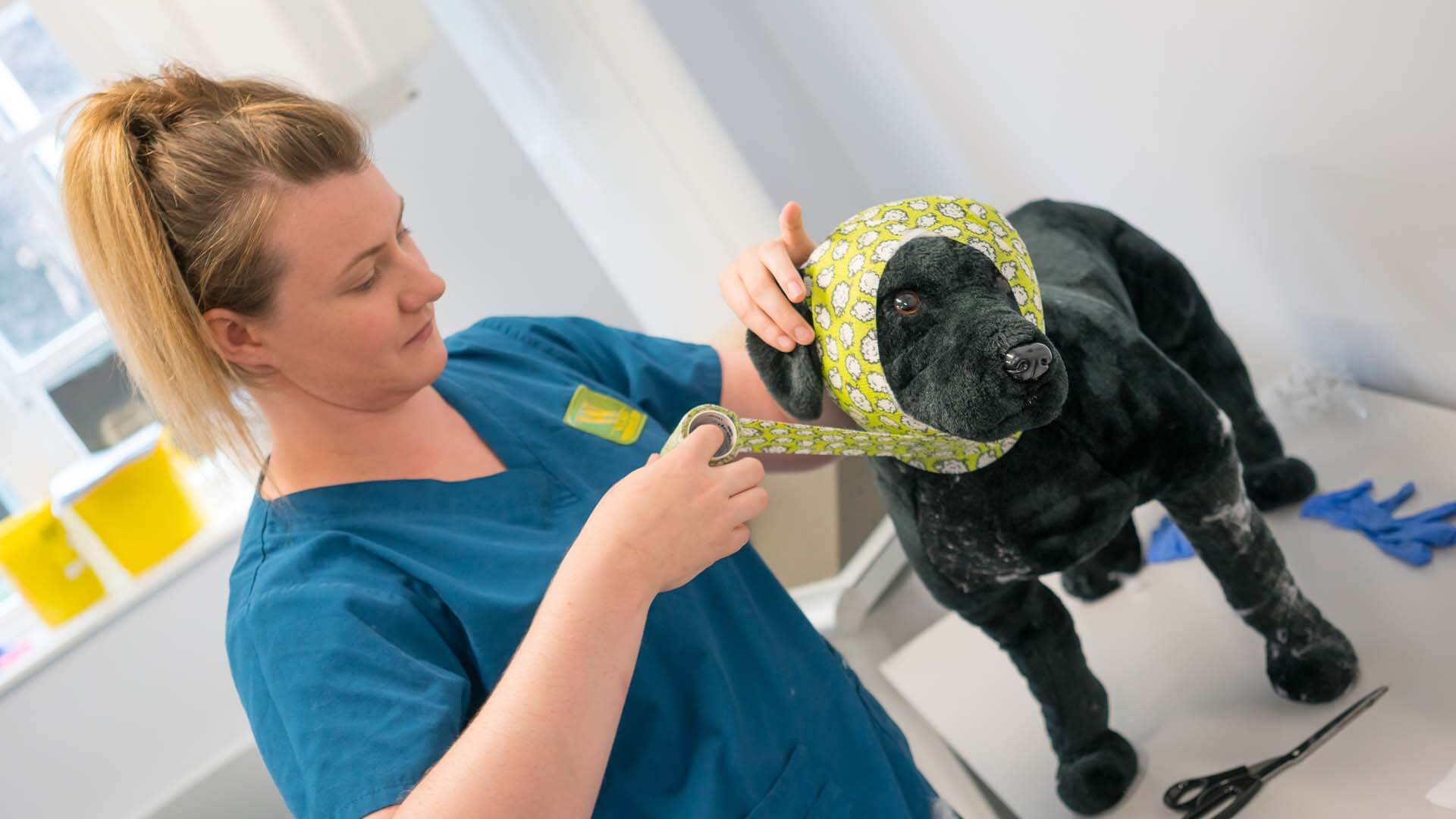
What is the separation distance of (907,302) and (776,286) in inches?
4.2

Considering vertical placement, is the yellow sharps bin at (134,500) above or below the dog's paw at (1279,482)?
above

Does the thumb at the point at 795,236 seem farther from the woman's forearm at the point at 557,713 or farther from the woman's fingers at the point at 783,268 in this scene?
the woman's forearm at the point at 557,713

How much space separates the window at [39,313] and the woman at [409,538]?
1.24 metres

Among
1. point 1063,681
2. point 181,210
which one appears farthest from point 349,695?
point 1063,681

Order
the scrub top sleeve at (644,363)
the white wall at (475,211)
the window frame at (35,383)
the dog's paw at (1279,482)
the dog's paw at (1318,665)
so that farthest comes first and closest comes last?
1. the white wall at (475,211)
2. the window frame at (35,383)
3. the dog's paw at (1279,482)
4. the scrub top sleeve at (644,363)
5. the dog's paw at (1318,665)

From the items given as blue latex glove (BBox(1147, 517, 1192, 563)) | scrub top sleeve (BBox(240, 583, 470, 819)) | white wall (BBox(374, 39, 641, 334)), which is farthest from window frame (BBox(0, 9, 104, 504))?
blue latex glove (BBox(1147, 517, 1192, 563))

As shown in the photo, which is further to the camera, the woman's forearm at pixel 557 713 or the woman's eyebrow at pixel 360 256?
the woman's eyebrow at pixel 360 256

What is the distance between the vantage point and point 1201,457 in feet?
2.94

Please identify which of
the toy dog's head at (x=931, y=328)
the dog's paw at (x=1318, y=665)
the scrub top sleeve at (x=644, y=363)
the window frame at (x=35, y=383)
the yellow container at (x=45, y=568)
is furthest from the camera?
the window frame at (x=35, y=383)

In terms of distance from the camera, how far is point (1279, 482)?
45.8 inches

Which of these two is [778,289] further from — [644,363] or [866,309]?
[644,363]

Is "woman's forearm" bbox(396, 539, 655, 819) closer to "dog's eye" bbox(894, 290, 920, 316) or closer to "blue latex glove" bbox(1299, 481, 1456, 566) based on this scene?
"dog's eye" bbox(894, 290, 920, 316)

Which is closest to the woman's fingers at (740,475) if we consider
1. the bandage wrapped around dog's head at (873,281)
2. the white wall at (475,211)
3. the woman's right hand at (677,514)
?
the woman's right hand at (677,514)

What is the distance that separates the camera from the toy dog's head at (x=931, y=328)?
2.41 ft
